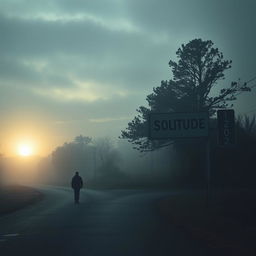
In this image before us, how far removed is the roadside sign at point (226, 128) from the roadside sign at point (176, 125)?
53.1 inches

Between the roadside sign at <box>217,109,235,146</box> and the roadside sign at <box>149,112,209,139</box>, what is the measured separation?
135cm

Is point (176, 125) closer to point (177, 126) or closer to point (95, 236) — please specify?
point (177, 126)

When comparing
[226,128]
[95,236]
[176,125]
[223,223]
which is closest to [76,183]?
[176,125]

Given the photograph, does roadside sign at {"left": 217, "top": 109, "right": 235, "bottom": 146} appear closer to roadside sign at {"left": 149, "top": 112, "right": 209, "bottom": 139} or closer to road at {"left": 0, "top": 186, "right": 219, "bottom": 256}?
roadside sign at {"left": 149, "top": 112, "right": 209, "bottom": 139}

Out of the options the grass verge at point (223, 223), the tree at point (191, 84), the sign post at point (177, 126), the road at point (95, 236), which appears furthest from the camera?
the tree at point (191, 84)

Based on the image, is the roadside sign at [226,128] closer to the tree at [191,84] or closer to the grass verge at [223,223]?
the grass verge at [223,223]

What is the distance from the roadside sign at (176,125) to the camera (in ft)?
79.7

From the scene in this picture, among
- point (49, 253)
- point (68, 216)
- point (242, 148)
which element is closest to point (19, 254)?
point (49, 253)

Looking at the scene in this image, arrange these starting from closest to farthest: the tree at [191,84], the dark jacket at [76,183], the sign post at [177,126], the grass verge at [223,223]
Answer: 1. the grass verge at [223,223]
2. the sign post at [177,126]
3. the dark jacket at [76,183]
4. the tree at [191,84]

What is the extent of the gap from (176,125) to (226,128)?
230cm

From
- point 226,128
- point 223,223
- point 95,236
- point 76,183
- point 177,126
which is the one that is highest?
point 177,126

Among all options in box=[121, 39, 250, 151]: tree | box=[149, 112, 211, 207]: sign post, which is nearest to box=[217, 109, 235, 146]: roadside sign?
box=[149, 112, 211, 207]: sign post

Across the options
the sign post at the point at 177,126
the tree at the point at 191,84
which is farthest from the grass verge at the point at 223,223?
the tree at the point at 191,84

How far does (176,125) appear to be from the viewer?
79.9ft
